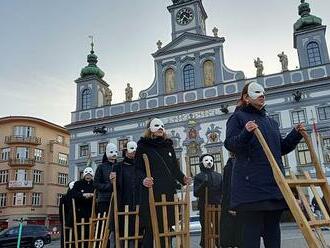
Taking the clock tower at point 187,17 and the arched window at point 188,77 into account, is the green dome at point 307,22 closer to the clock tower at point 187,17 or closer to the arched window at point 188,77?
the clock tower at point 187,17

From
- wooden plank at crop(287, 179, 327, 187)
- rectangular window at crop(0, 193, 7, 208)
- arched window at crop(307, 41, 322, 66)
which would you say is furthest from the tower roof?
wooden plank at crop(287, 179, 327, 187)

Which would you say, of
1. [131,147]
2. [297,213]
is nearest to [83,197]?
[131,147]

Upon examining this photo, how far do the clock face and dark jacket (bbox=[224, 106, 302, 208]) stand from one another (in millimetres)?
29263

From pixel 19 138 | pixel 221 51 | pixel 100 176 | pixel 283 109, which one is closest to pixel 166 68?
pixel 221 51

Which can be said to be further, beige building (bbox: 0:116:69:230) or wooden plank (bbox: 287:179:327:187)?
beige building (bbox: 0:116:69:230)

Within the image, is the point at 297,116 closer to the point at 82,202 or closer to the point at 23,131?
the point at 82,202

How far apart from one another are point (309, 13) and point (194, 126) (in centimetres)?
1267

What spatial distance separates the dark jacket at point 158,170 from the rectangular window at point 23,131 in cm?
3811

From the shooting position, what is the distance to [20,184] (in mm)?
38188

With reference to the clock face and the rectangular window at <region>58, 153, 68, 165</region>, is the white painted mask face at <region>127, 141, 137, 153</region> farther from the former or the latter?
the rectangular window at <region>58, 153, 68, 165</region>

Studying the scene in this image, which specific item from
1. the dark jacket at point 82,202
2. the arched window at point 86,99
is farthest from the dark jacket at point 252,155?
the arched window at point 86,99

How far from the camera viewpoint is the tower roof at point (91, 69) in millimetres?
33688

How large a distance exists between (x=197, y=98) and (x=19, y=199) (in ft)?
70.5

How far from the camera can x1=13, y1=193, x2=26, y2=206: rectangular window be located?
37500 mm
